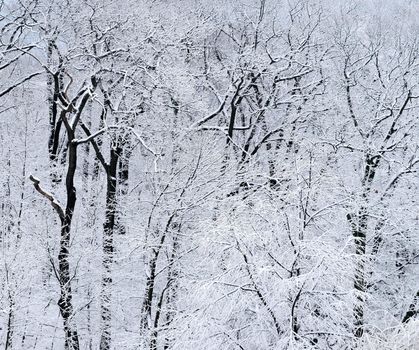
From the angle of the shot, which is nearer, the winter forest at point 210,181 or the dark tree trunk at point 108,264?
the winter forest at point 210,181

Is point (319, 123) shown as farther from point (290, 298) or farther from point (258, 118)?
point (290, 298)

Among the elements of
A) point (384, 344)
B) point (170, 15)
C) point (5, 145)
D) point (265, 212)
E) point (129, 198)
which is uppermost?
point (170, 15)

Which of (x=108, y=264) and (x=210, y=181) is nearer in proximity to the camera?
(x=108, y=264)

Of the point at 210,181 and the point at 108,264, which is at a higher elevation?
the point at 210,181

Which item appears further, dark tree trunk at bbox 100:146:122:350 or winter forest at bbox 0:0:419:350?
dark tree trunk at bbox 100:146:122:350

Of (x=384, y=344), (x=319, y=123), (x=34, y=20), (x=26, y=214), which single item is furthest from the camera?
(x=319, y=123)

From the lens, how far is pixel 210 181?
598 inches

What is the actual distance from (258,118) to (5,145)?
32.1 feet

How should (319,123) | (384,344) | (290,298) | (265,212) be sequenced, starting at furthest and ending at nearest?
1. (319,123)
2. (265,212)
3. (290,298)
4. (384,344)

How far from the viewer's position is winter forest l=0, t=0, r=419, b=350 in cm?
962

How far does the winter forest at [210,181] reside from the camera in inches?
379

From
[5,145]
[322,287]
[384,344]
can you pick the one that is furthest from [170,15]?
[384,344]

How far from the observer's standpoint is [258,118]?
1945cm

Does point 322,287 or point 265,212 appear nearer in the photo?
point 322,287
